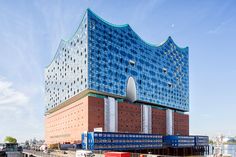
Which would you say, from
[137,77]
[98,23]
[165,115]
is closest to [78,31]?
[98,23]

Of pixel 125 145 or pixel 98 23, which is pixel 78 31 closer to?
pixel 98 23

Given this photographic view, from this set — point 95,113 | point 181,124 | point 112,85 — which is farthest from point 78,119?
point 181,124

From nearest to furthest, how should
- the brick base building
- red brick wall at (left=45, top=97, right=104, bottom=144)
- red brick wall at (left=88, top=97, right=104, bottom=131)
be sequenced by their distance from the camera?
red brick wall at (left=88, top=97, right=104, bottom=131)
red brick wall at (left=45, top=97, right=104, bottom=144)
the brick base building

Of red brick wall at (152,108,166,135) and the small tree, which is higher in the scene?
red brick wall at (152,108,166,135)

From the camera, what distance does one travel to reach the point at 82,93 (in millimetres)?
109750

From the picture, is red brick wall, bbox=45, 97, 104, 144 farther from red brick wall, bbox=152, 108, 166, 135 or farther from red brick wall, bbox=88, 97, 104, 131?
red brick wall, bbox=152, 108, 166, 135

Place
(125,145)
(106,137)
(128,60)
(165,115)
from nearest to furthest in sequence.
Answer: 1. (106,137)
2. (125,145)
3. (128,60)
4. (165,115)

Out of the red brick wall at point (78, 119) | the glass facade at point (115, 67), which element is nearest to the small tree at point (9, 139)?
the glass facade at point (115, 67)

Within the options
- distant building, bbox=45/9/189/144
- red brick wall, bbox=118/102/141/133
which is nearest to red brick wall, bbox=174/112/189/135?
distant building, bbox=45/9/189/144

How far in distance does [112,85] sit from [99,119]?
1685 cm

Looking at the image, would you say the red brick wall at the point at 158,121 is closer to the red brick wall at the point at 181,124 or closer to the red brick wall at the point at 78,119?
the red brick wall at the point at 181,124

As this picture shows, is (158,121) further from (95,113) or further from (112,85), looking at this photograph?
(95,113)

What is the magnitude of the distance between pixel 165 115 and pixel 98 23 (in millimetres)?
65713

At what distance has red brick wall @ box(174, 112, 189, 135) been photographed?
153625 mm
